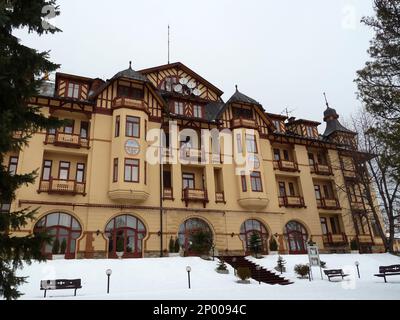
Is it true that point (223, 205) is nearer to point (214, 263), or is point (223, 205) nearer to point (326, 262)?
point (214, 263)

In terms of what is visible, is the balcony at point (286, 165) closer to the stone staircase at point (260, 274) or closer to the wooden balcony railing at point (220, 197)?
the wooden balcony railing at point (220, 197)

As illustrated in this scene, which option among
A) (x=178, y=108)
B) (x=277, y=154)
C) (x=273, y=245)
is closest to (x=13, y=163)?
(x=178, y=108)

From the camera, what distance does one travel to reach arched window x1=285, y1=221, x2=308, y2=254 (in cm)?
3044

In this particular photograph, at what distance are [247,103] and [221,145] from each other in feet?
18.8

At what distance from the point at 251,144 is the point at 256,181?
148 inches

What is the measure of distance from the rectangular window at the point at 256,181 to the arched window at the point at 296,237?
521cm

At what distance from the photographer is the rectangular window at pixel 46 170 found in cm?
2407

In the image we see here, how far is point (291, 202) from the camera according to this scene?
31.4 metres

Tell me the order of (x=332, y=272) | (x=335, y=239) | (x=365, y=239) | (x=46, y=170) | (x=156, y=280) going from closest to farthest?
(x=156, y=280)
(x=332, y=272)
(x=46, y=170)
(x=335, y=239)
(x=365, y=239)

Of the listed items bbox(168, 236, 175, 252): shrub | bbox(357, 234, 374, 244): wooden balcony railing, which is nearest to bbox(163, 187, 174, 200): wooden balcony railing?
bbox(168, 236, 175, 252): shrub

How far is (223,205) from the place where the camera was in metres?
28.3

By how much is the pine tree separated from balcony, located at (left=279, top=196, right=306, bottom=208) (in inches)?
1020

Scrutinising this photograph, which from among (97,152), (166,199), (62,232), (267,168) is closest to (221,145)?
(267,168)

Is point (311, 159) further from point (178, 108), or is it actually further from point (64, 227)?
point (64, 227)
